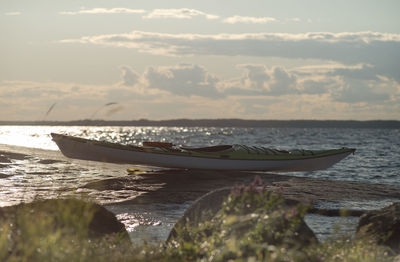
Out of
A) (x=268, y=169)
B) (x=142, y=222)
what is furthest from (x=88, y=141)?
(x=142, y=222)

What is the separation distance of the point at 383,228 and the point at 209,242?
4118 millimetres

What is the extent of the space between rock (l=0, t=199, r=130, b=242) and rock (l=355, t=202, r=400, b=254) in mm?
4089

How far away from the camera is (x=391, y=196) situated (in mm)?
15656

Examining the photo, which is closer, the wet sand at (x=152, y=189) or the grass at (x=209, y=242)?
the grass at (x=209, y=242)

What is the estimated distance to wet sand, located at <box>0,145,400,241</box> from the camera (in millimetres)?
11016

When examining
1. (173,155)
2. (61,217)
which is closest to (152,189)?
(173,155)

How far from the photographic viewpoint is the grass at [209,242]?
4418mm

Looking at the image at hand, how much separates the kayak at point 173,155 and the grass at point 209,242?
12325 millimetres

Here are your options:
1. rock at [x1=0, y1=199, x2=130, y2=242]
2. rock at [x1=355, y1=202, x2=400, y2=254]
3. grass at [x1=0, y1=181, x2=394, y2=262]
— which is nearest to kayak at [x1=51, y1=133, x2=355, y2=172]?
rock at [x1=355, y1=202, x2=400, y2=254]

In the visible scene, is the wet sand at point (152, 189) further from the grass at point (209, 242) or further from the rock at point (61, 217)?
the grass at point (209, 242)

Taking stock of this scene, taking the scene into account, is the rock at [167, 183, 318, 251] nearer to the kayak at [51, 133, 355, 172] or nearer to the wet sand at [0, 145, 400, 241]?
the wet sand at [0, 145, 400, 241]

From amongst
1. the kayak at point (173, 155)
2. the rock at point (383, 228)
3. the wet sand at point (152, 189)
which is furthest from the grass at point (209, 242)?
the kayak at point (173, 155)

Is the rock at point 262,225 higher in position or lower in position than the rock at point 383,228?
higher

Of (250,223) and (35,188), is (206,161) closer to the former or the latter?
(35,188)
